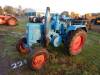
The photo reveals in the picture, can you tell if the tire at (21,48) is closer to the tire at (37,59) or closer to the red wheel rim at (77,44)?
the tire at (37,59)

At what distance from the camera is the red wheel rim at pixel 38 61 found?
237 inches

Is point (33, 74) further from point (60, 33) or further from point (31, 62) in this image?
point (60, 33)

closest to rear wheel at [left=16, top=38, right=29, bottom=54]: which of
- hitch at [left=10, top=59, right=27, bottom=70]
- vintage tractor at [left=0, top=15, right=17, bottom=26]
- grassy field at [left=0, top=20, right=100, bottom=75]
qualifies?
grassy field at [left=0, top=20, right=100, bottom=75]

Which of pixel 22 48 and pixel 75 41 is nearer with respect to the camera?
pixel 75 41

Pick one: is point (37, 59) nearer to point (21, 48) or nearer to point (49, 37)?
point (49, 37)

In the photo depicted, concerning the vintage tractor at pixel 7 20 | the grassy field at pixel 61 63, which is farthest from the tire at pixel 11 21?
the grassy field at pixel 61 63

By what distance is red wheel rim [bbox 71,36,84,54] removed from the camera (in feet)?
23.7

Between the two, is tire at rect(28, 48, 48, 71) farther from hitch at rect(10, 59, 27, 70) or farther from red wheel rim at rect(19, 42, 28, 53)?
red wheel rim at rect(19, 42, 28, 53)

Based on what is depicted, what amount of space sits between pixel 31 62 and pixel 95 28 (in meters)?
11.5

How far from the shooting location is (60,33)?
735 centimetres

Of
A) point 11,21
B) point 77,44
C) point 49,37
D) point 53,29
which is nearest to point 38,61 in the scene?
point 49,37

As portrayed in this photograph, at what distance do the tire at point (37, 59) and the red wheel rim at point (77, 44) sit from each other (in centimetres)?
137

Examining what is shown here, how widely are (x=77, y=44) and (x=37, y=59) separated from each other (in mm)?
2055

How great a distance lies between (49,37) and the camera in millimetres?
6836
